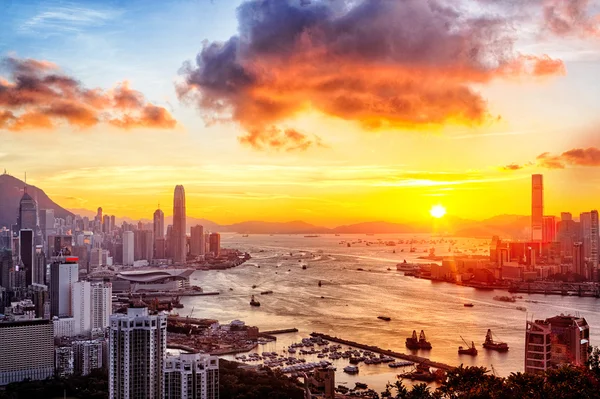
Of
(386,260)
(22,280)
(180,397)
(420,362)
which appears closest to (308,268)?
(386,260)

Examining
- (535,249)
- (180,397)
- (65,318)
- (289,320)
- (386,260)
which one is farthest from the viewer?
(386,260)

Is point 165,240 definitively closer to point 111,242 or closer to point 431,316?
point 111,242

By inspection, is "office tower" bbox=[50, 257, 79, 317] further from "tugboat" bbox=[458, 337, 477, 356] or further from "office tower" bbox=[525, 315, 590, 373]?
"office tower" bbox=[525, 315, 590, 373]

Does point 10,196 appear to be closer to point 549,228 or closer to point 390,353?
point 390,353

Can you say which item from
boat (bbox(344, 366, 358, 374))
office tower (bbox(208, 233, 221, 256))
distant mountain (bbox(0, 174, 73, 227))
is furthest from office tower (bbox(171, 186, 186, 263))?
boat (bbox(344, 366, 358, 374))

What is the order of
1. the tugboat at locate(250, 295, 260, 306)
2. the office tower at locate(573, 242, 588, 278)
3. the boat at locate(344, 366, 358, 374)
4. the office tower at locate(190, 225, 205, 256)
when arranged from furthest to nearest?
the office tower at locate(190, 225, 205, 256) < the office tower at locate(573, 242, 588, 278) < the tugboat at locate(250, 295, 260, 306) < the boat at locate(344, 366, 358, 374)

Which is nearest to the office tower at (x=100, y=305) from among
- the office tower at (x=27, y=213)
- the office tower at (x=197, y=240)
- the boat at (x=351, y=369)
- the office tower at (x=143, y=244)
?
the boat at (x=351, y=369)

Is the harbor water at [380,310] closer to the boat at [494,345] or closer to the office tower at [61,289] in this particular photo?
the boat at [494,345]
